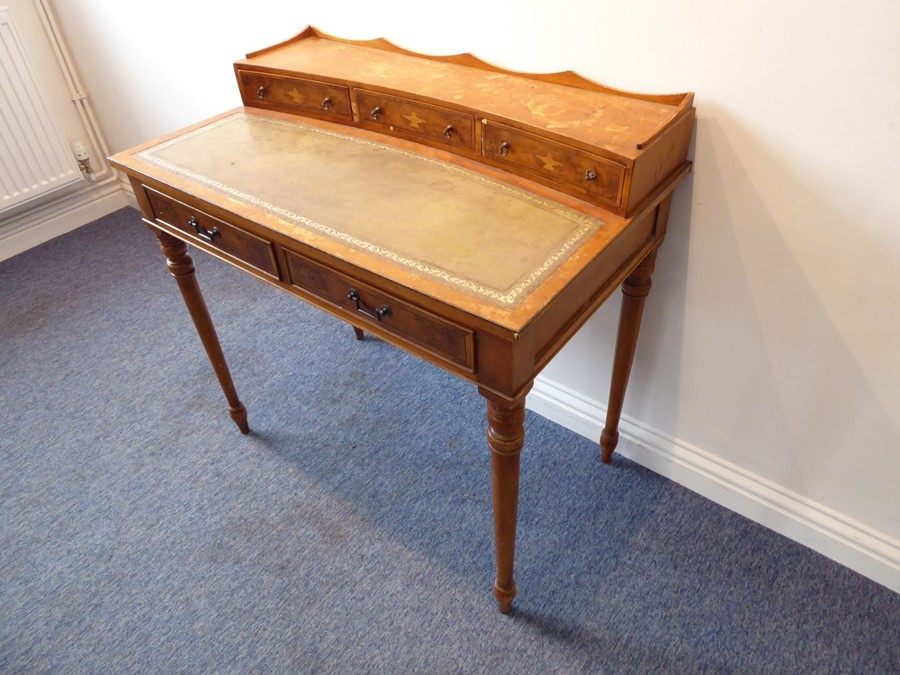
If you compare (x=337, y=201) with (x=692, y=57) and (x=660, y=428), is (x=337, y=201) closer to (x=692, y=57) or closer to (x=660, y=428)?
(x=692, y=57)

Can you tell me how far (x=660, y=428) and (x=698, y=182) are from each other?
696 millimetres

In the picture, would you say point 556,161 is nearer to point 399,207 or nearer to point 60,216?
point 399,207

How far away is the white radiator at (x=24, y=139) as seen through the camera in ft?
8.40

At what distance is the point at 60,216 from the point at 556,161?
104 inches

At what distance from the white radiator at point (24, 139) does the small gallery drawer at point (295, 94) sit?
1498 mm

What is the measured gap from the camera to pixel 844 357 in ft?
4.40

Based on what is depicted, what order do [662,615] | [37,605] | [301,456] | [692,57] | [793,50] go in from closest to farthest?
[793,50], [692,57], [662,615], [37,605], [301,456]

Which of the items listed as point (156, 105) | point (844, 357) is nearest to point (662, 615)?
point (844, 357)

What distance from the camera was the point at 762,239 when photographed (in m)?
1.32

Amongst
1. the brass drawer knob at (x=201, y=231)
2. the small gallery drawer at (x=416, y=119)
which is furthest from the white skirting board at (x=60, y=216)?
the small gallery drawer at (x=416, y=119)

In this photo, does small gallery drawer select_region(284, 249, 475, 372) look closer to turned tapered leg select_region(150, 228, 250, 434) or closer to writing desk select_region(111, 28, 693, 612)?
writing desk select_region(111, 28, 693, 612)

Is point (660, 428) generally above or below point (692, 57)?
below

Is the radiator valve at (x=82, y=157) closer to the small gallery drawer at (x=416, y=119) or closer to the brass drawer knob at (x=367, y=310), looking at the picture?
the small gallery drawer at (x=416, y=119)

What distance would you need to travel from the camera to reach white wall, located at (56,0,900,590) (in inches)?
44.0
